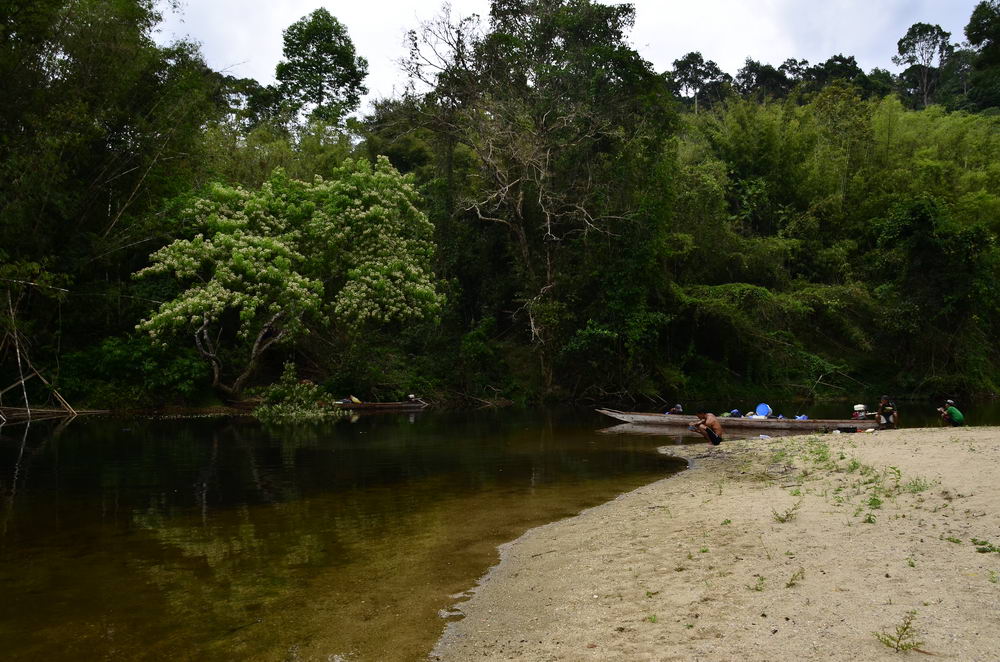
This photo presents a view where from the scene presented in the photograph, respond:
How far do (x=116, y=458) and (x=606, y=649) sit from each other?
13.8 metres

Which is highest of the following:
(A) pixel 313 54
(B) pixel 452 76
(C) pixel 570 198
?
(A) pixel 313 54

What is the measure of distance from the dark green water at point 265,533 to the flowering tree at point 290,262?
6.13m

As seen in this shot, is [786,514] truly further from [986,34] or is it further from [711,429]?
[986,34]

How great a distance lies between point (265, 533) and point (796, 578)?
6243mm

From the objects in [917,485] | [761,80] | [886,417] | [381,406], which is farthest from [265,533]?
[761,80]

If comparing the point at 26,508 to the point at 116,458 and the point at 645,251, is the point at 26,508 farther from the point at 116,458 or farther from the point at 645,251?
the point at 645,251

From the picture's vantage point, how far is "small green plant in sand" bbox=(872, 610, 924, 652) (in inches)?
165

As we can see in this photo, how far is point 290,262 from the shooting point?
23.5m

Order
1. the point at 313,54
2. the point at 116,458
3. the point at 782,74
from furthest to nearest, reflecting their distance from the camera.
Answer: the point at 782,74 → the point at 313,54 → the point at 116,458

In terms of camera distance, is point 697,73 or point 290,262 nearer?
point 290,262

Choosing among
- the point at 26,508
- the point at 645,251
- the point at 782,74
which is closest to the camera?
the point at 26,508

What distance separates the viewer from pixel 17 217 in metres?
21.8

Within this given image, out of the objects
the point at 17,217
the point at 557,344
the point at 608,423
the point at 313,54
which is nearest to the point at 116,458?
the point at 17,217

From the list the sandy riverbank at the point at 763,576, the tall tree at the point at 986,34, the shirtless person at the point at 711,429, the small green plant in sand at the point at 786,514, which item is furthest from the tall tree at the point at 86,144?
the tall tree at the point at 986,34
